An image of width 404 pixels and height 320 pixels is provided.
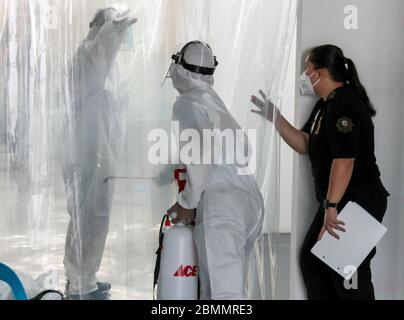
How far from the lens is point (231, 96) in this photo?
2.34 metres

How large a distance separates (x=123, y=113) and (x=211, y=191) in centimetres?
41

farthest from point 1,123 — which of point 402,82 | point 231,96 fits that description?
point 402,82

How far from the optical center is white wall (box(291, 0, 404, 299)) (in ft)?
8.43

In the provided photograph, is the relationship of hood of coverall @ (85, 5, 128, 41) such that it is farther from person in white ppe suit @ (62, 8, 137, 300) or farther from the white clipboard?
the white clipboard

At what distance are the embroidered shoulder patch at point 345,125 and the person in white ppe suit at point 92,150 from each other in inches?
29.5

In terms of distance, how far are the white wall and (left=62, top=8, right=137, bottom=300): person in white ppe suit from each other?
705 millimetres

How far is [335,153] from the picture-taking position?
238cm

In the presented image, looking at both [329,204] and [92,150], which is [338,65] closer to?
[329,204]

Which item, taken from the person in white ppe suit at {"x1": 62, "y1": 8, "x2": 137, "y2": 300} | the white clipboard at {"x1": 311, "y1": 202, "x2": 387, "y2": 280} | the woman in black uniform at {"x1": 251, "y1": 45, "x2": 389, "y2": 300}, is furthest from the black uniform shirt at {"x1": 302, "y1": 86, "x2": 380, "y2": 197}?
the person in white ppe suit at {"x1": 62, "y1": 8, "x2": 137, "y2": 300}

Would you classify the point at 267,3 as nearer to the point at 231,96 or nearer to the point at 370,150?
the point at 231,96

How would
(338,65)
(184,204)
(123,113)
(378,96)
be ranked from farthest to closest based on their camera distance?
1. (378,96)
2. (338,65)
3. (123,113)
4. (184,204)

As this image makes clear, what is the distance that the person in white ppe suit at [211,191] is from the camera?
7.36 feet

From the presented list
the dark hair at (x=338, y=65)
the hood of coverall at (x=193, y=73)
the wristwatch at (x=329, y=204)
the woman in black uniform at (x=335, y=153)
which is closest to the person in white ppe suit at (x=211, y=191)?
the hood of coverall at (x=193, y=73)

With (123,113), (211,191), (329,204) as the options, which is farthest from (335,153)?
(123,113)
